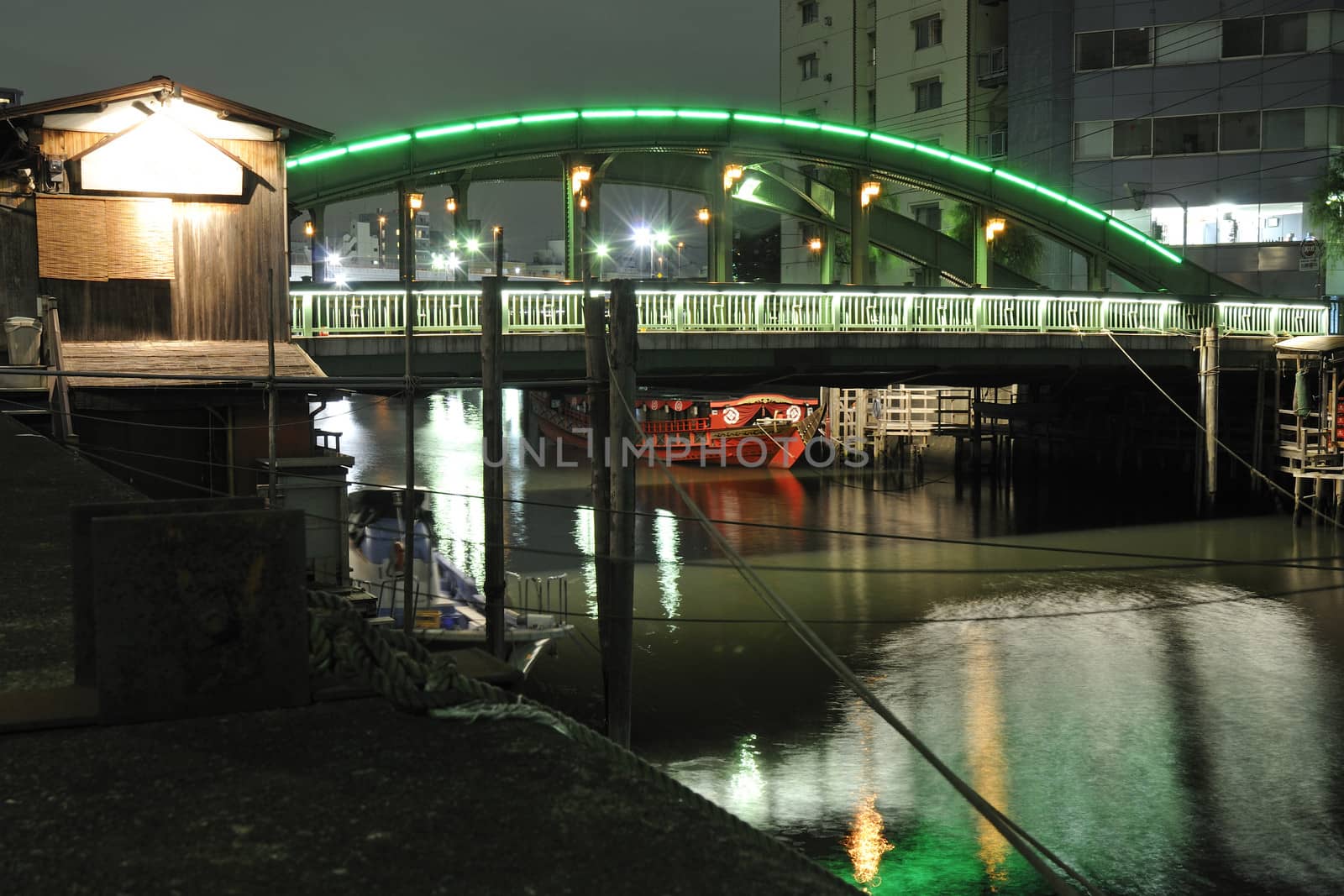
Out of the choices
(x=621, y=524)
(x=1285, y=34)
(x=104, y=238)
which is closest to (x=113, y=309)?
(x=104, y=238)

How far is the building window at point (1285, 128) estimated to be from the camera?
46.5m

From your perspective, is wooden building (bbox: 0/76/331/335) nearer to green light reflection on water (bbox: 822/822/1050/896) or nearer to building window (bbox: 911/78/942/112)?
green light reflection on water (bbox: 822/822/1050/896)

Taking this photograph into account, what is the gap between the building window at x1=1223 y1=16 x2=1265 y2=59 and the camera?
4691 centimetres

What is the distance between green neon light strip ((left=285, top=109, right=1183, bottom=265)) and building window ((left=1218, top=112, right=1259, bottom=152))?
13031 mm

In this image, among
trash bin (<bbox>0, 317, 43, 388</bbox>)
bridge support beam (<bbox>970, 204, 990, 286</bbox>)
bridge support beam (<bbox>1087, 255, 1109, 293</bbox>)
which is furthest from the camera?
bridge support beam (<bbox>1087, 255, 1109, 293</bbox>)

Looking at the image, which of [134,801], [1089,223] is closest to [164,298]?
[134,801]

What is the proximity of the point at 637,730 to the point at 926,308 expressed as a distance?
1468 centimetres

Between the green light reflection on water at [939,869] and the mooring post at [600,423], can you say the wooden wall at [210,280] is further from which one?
the green light reflection on water at [939,869]

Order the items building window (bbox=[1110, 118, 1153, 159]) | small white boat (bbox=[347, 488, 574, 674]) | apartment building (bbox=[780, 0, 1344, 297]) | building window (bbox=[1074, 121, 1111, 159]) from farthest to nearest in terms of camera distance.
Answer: building window (bbox=[1074, 121, 1111, 159]), building window (bbox=[1110, 118, 1153, 159]), apartment building (bbox=[780, 0, 1344, 297]), small white boat (bbox=[347, 488, 574, 674])

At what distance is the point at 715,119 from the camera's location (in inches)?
1171

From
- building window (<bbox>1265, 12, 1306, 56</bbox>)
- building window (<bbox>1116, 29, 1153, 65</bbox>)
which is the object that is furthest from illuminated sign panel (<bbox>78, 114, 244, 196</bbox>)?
building window (<bbox>1265, 12, 1306, 56</bbox>)

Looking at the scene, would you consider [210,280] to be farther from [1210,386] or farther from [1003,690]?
[1210,386]

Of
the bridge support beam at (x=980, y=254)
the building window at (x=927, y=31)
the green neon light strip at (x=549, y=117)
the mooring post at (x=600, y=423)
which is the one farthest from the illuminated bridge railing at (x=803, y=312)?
the building window at (x=927, y=31)

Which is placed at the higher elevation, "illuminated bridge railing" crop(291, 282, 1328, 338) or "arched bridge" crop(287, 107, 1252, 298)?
"arched bridge" crop(287, 107, 1252, 298)
